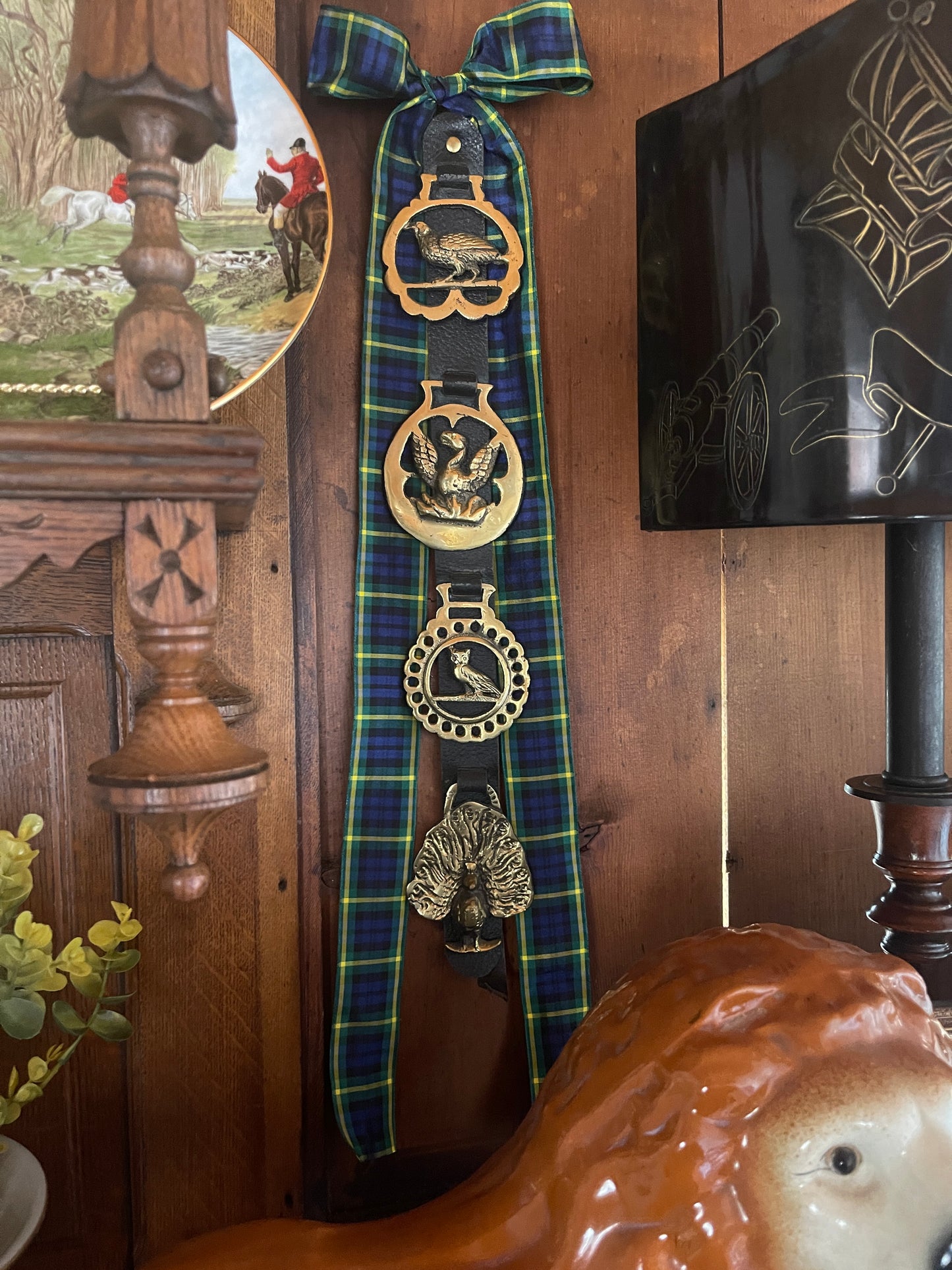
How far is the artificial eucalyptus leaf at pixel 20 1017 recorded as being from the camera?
1.94ft

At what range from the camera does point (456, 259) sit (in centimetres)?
93

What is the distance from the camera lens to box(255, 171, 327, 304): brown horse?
2.75 ft

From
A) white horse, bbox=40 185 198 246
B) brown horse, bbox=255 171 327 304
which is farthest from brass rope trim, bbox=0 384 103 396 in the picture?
brown horse, bbox=255 171 327 304

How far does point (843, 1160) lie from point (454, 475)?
631mm

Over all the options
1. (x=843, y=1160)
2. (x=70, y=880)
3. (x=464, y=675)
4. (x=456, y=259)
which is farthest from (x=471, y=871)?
(x=456, y=259)

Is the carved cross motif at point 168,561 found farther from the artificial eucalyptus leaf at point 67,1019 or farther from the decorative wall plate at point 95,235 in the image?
the artificial eucalyptus leaf at point 67,1019

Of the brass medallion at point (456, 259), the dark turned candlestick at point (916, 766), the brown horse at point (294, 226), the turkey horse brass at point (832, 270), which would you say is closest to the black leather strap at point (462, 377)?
the brass medallion at point (456, 259)

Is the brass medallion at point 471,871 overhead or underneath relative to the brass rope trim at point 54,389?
underneath

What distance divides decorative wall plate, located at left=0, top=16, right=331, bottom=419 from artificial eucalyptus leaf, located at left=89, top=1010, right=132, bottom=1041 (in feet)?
1.30

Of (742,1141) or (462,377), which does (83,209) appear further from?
(742,1141)

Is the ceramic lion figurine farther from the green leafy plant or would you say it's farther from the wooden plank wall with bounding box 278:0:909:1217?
the wooden plank wall with bounding box 278:0:909:1217

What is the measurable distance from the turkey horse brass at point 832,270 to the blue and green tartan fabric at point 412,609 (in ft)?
0.75

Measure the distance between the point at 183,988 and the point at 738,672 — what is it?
65 centimetres

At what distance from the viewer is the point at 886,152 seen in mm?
665
